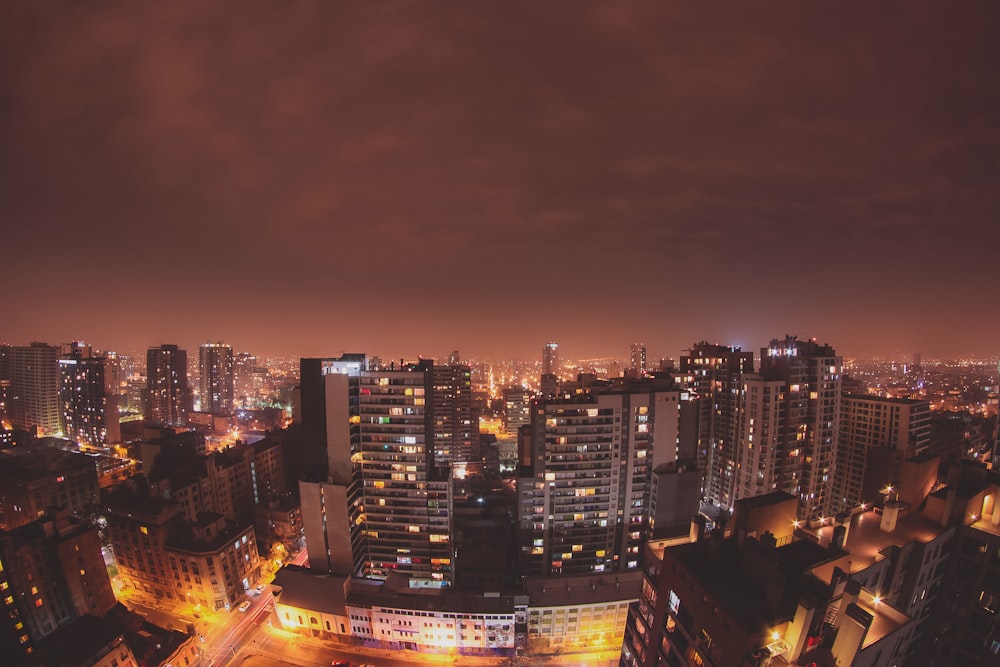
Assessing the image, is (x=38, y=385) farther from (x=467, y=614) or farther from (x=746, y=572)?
(x=746, y=572)

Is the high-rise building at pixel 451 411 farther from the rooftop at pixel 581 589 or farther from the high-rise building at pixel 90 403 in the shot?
the high-rise building at pixel 90 403

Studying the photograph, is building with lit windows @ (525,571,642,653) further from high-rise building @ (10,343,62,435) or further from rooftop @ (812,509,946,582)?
high-rise building @ (10,343,62,435)

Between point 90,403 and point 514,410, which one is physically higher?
point 90,403

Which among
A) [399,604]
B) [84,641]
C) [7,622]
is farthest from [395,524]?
[7,622]

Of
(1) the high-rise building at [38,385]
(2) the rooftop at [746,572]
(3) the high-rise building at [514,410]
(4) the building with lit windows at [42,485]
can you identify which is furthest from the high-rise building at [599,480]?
A: (1) the high-rise building at [38,385]

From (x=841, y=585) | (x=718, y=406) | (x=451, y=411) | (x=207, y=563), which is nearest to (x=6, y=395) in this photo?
(x=207, y=563)

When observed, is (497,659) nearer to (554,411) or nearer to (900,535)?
(554,411)
